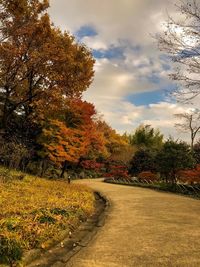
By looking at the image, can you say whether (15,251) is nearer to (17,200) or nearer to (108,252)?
(108,252)

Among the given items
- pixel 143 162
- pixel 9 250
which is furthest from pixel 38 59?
pixel 143 162

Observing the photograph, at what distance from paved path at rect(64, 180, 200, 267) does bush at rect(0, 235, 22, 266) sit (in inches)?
36.0

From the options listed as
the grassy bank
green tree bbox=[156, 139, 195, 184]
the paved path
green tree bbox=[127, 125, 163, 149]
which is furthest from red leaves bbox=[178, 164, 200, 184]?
green tree bbox=[127, 125, 163, 149]

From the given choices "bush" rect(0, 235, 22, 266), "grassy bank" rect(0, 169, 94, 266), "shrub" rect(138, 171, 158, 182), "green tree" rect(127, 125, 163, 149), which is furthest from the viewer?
"green tree" rect(127, 125, 163, 149)

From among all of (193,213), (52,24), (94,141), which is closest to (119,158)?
(94,141)

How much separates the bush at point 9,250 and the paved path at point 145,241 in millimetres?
915

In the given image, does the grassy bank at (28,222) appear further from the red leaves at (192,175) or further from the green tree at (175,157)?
the green tree at (175,157)

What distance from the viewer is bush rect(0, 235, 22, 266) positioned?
570 cm

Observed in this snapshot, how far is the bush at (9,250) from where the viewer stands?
570cm

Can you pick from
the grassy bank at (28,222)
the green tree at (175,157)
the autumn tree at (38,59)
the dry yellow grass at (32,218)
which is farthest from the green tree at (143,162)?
the grassy bank at (28,222)

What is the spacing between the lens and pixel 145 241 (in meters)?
7.75

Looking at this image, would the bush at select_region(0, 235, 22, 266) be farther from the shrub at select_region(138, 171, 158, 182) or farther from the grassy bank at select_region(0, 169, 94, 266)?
the shrub at select_region(138, 171, 158, 182)

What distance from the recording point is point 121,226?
9.59 meters

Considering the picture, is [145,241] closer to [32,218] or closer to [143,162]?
[32,218]
